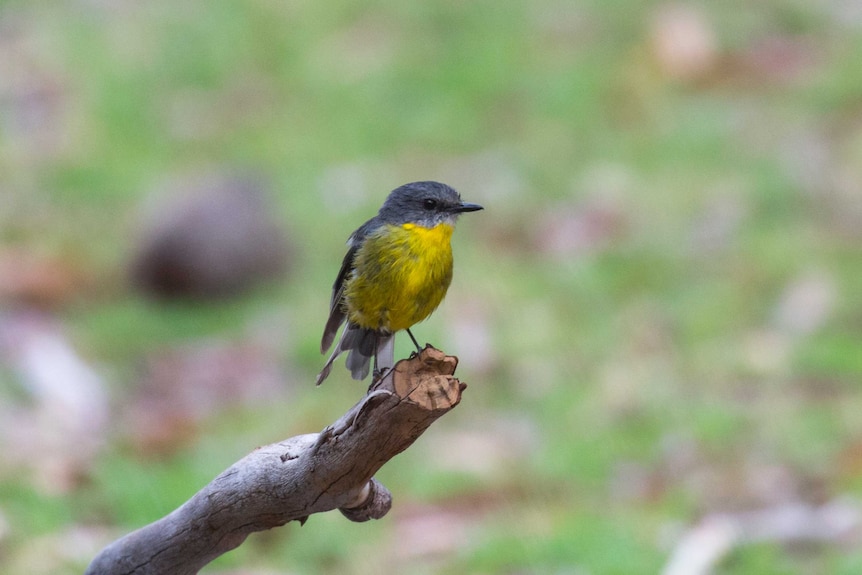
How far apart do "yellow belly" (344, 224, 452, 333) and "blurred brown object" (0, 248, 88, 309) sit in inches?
257

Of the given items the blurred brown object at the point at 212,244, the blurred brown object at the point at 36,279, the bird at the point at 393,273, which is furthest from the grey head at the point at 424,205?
the blurred brown object at the point at 36,279

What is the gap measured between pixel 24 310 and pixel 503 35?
7164mm

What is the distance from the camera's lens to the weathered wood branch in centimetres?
455

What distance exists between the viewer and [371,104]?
15219 millimetres

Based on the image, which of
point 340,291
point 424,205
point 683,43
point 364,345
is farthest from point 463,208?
point 683,43

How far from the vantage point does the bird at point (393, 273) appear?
19.1 feet

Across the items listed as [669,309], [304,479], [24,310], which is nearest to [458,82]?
[669,309]

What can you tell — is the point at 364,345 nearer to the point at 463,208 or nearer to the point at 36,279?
the point at 463,208

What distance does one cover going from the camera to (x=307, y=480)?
15.9 feet

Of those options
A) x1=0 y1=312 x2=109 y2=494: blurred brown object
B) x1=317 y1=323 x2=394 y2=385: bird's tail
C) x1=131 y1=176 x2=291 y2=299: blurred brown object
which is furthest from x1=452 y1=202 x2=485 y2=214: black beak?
x1=131 y1=176 x2=291 y2=299: blurred brown object

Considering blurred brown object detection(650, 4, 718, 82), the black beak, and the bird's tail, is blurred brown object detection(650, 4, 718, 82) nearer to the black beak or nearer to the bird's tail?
the black beak

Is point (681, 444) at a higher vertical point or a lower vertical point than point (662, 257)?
lower

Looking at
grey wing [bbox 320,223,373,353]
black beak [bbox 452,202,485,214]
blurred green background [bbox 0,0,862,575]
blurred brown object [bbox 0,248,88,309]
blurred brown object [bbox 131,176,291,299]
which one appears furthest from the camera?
blurred brown object [bbox 131,176,291,299]

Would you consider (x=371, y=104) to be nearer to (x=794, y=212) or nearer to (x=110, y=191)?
(x=110, y=191)
